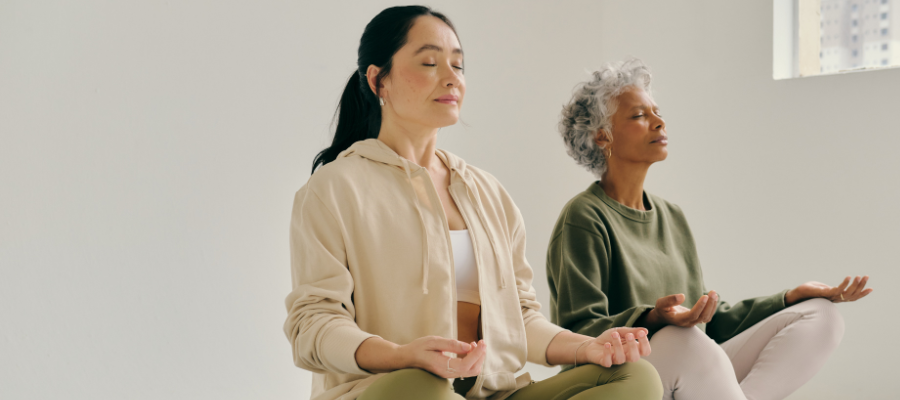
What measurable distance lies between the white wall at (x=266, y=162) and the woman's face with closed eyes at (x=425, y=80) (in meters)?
0.79

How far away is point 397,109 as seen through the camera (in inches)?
56.1

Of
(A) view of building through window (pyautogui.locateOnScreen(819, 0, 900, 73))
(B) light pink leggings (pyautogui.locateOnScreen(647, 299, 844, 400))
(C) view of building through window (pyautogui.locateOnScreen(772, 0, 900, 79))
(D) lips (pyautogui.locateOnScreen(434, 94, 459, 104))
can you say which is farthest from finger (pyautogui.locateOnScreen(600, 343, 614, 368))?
(A) view of building through window (pyautogui.locateOnScreen(819, 0, 900, 73))

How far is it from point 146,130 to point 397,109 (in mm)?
783

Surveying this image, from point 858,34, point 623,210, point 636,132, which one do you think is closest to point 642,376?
point 623,210

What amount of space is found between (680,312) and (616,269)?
337 millimetres

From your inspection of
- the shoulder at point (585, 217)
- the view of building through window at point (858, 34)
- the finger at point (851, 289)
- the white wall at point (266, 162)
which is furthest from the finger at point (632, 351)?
the view of building through window at point (858, 34)

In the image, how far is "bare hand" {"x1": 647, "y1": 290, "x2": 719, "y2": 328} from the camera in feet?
4.84

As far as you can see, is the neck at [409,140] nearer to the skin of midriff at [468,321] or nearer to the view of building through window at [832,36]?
the skin of midriff at [468,321]

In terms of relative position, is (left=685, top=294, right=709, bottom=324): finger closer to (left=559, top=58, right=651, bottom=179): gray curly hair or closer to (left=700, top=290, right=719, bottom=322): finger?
(left=700, top=290, right=719, bottom=322): finger

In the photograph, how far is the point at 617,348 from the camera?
1.17 m

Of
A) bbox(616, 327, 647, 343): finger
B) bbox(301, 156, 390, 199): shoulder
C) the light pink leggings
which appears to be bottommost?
the light pink leggings

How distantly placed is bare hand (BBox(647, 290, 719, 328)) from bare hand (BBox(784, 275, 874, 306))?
0.47 m

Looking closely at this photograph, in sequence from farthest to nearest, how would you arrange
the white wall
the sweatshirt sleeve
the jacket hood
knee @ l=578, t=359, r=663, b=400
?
1. the sweatshirt sleeve
2. the white wall
3. the jacket hood
4. knee @ l=578, t=359, r=663, b=400

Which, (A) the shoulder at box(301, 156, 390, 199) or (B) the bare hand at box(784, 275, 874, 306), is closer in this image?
(A) the shoulder at box(301, 156, 390, 199)
